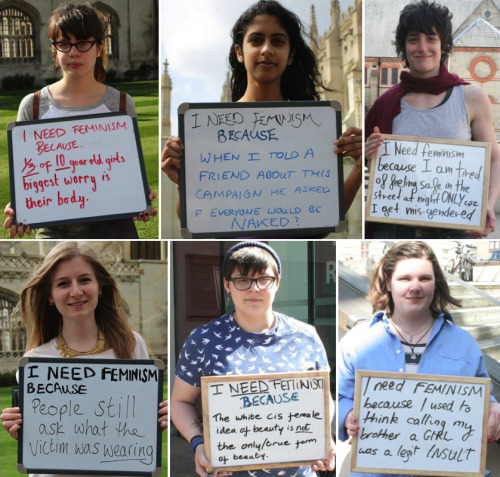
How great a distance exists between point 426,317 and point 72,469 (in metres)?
1.74

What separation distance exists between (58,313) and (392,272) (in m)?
1.53

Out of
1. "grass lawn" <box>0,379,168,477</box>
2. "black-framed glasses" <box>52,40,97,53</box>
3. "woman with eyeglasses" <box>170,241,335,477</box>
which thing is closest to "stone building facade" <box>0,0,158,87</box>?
"black-framed glasses" <box>52,40,97,53</box>

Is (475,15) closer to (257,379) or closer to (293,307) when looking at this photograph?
(293,307)

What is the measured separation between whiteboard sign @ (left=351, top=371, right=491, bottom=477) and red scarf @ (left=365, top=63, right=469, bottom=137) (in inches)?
44.7

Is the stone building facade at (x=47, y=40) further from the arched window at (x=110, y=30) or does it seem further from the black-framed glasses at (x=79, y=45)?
the black-framed glasses at (x=79, y=45)

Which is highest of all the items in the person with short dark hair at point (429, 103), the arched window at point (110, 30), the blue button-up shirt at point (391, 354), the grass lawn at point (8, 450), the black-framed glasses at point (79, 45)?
the arched window at point (110, 30)

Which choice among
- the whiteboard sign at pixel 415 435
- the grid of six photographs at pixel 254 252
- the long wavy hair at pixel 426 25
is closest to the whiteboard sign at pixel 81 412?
the grid of six photographs at pixel 254 252

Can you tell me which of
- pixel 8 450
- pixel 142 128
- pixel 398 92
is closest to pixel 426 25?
pixel 398 92

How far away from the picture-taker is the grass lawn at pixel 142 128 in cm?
469

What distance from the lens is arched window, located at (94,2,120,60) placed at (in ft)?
15.3

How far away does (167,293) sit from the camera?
15.6ft

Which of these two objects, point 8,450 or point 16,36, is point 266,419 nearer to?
point 8,450

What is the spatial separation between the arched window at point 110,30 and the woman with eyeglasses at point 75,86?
0.05 meters

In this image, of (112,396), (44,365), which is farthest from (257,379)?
(44,365)
